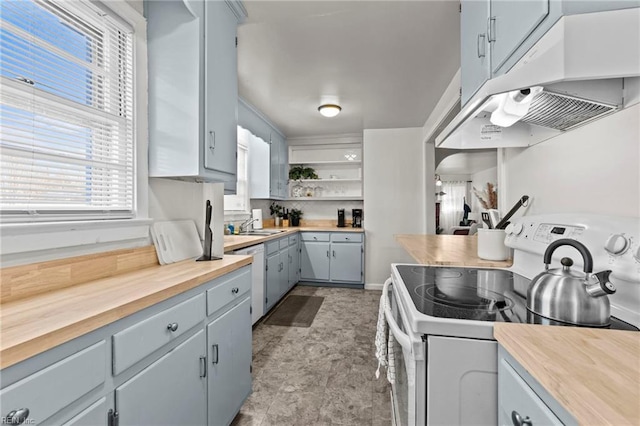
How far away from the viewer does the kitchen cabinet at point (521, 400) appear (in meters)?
0.56

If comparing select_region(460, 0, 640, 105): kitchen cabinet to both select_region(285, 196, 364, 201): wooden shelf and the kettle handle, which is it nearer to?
the kettle handle

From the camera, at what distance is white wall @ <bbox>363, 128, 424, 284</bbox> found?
4.43 metres

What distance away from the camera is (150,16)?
Result: 1627mm

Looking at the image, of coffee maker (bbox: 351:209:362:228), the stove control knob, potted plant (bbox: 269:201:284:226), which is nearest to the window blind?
the stove control knob

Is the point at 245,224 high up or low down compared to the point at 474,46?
down

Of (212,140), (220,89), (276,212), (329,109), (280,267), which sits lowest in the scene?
(280,267)

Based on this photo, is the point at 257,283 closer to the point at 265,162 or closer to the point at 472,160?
the point at 265,162

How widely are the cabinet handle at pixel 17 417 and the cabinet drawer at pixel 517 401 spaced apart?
1.10m

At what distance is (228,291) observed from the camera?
1545 mm

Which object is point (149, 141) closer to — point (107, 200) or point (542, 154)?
point (107, 200)

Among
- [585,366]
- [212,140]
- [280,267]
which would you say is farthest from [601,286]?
[280,267]

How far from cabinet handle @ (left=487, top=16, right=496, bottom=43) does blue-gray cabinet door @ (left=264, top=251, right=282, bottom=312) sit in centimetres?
280

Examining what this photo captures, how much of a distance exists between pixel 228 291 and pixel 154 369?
0.54 m

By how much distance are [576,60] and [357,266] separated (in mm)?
3873
